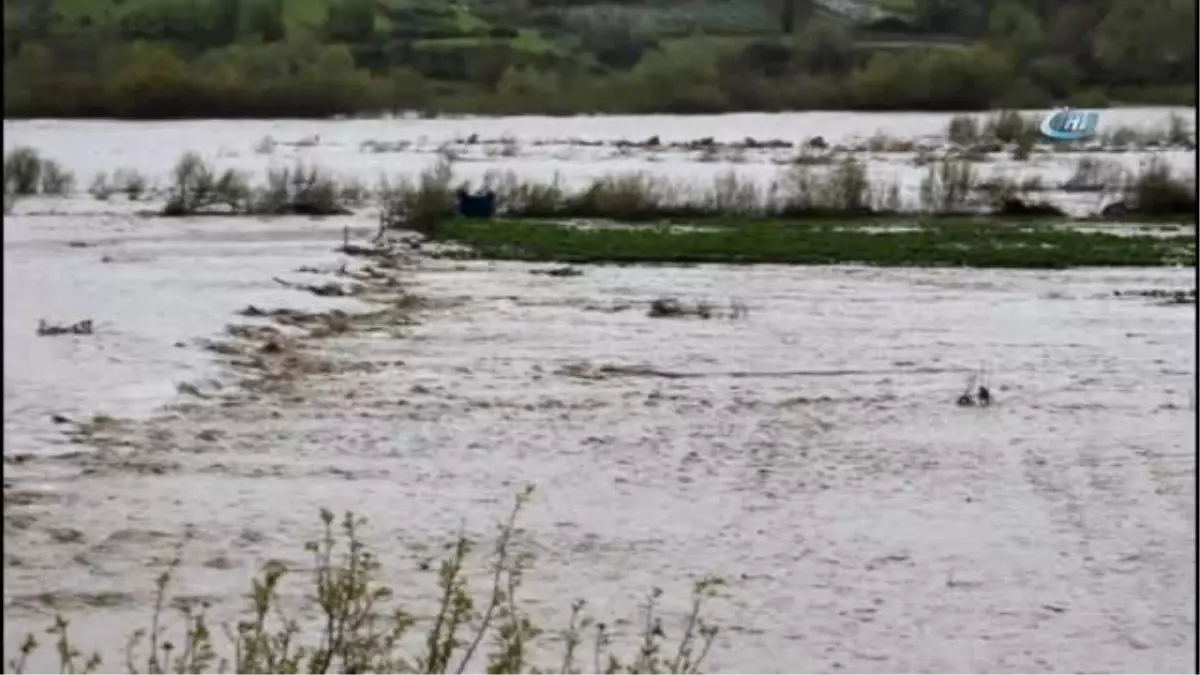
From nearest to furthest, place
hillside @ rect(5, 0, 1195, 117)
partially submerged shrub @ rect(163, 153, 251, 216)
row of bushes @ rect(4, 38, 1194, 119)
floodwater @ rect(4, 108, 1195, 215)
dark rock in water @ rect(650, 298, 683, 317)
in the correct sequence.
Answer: dark rock in water @ rect(650, 298, 683, 317) → hillside @ rect(5, 0, 1195, 117) → row of bushes @ rect(4, 38, 1194, 119) → partially submerged shrub @ rect(163, 153, 251, 216) → floodwater @ rect(4, 108, 1195, 215)

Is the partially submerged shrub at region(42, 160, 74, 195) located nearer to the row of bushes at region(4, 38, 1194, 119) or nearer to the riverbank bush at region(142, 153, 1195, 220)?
the riverbank bush at region(142, 153, 1195, 220)

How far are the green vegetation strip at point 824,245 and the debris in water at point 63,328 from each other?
34.8ft

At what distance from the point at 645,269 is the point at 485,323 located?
6155 mm

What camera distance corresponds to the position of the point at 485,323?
1773 cm

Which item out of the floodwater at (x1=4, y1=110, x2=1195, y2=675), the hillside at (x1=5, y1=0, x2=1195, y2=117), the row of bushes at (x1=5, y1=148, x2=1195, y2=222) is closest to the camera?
the floodwater at (x1=4, y1=110, x2=1195, y2=675)

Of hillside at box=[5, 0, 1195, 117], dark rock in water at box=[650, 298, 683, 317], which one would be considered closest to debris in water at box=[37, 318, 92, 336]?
hillside at box=[5, 0, 1195, 117]

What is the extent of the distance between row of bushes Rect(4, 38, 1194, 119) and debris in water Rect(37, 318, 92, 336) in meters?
2.38

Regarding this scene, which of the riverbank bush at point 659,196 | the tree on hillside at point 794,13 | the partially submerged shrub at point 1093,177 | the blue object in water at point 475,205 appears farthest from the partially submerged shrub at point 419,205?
the partially submerged shrub at point 1093,177

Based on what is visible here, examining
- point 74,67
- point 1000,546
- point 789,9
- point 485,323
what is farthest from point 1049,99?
point 74,67

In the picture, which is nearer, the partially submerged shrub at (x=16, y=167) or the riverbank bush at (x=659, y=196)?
the partially submerged shrub at (x=16, y=167)

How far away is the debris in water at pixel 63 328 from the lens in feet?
46.2

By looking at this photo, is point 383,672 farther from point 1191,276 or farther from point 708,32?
point 708,32

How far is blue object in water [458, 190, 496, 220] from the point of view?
31.3 metres

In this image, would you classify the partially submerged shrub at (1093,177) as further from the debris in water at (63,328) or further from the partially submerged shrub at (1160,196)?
the debris in water at (63,328)
